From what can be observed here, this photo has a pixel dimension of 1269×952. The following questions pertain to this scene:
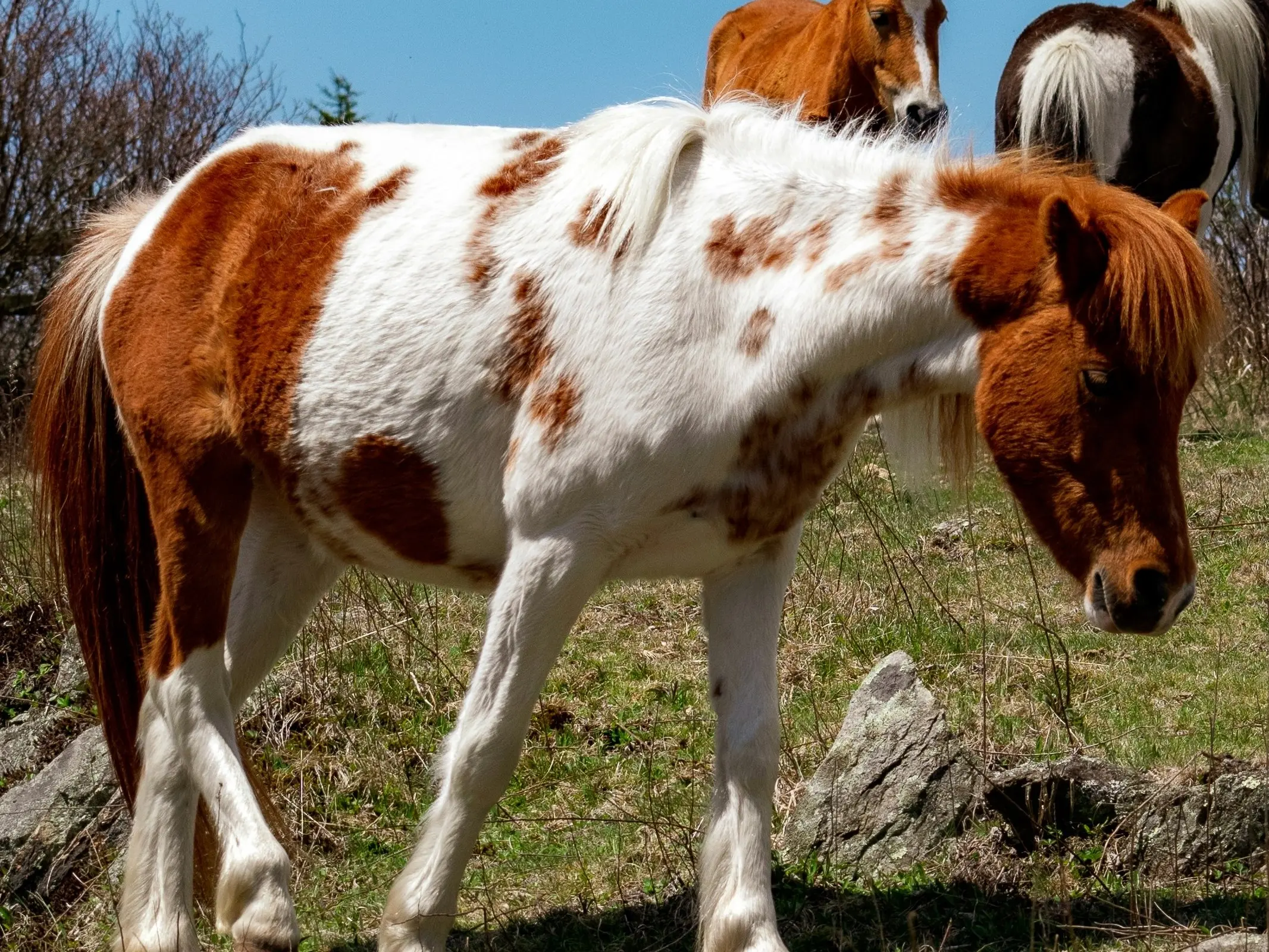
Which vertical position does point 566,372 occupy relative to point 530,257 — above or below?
below

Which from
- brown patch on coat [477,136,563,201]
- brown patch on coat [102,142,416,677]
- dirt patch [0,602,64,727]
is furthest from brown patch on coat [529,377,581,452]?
dirt patch [0,602,64,727]

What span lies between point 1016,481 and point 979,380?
229mm

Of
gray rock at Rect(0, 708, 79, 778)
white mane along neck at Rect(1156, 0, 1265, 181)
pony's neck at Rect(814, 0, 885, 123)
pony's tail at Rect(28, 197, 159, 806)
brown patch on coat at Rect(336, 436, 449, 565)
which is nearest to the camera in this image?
brown patch on coat at Rect(336, 436, 449, 565)

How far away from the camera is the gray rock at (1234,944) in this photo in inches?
103

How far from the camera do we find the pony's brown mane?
103 inches

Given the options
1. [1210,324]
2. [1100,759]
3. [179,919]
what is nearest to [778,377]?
[1210,324]

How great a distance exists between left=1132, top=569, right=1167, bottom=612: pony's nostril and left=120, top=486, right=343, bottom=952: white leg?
6.67 ft

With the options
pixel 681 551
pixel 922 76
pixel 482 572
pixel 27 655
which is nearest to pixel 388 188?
pixel 482 572

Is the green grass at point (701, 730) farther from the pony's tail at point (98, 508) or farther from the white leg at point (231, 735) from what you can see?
the pony's tail at point (98, 508)

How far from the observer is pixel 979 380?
2.81 metres

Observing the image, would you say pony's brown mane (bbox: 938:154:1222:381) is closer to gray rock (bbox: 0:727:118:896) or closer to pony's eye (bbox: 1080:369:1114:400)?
pony's eye (bbox: 1080:369:1114:400)

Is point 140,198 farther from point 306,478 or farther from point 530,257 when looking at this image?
point 530,257

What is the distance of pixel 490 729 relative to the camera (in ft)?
9.91

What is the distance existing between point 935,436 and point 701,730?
196 centimetres
